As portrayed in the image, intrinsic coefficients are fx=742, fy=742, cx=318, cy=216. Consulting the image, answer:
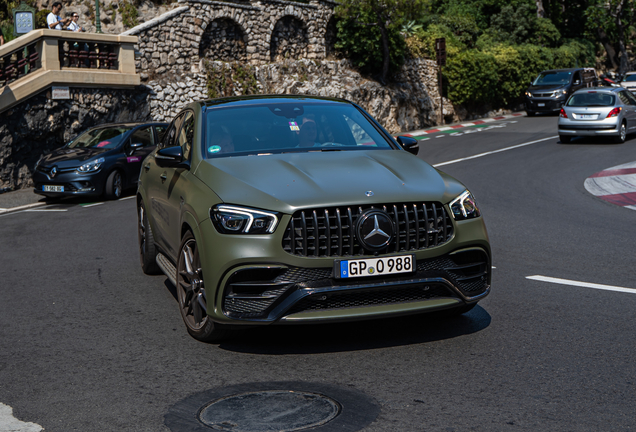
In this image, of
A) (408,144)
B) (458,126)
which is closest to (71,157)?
(408,144)

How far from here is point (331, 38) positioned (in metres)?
30.6

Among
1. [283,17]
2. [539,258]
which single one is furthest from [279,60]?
[539,258]

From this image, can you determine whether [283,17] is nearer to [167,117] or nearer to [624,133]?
[167,117]

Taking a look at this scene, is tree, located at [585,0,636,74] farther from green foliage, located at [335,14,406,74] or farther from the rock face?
the rock face

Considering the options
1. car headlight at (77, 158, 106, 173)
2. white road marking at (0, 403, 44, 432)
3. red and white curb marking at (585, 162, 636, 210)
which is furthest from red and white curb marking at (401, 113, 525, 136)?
white road marking at (0, 403, 44, 432)

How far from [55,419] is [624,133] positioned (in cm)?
2086

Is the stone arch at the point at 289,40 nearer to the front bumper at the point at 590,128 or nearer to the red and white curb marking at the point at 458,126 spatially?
the red and white curb marking at the point at 458,126

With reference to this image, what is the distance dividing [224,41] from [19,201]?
12929 millimetres

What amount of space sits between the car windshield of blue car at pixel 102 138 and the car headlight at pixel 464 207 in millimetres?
11712

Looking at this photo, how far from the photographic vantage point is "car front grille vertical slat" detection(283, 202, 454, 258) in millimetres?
4660

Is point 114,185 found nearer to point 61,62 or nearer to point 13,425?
point 61,62

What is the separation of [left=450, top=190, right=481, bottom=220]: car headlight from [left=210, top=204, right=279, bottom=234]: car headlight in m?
1.25

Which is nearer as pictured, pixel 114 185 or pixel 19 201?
pixel 114 185

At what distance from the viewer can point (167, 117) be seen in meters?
23.7
